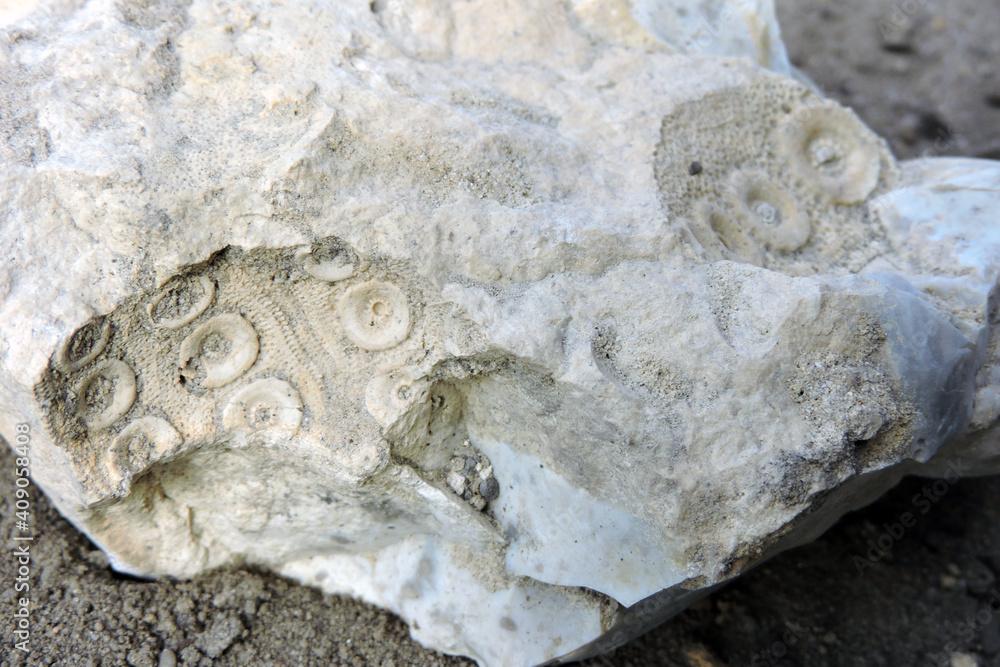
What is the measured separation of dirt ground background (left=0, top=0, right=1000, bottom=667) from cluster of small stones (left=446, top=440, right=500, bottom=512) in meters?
0.42

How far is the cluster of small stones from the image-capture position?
5.96 feet

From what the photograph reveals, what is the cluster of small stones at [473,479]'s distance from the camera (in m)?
1.82

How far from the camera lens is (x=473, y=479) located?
1.82 meters

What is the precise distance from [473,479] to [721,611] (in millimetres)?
811

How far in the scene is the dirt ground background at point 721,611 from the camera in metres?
1.93

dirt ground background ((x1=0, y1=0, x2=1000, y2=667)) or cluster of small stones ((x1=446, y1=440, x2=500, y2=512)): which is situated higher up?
cluster of small stones ((x1=446, y1=440, x2=500, y2=512))

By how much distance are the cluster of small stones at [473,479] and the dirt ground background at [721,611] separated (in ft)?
1.38

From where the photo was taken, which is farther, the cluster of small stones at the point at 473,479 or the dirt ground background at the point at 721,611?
the dirt ground background at the point at 721,611

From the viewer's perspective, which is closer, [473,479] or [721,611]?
[473,479]

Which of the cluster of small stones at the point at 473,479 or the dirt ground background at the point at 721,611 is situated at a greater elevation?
the cluster of small stones at the point at 473,479

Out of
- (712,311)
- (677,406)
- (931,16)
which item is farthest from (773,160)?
(931,16)

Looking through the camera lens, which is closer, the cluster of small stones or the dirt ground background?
the cluster of small stones

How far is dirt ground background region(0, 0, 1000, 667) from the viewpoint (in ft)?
6.33

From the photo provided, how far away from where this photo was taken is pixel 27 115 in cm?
171
